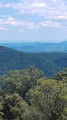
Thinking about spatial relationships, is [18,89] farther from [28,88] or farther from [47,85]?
[47,85]

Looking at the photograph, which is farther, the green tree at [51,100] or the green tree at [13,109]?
the green tree at [13,109]

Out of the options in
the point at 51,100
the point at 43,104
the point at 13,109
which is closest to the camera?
the point at 51,100

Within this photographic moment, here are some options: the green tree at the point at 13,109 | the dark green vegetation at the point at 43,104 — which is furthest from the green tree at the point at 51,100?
the green tree at the point at 13,109

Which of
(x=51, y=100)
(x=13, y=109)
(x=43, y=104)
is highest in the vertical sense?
(x=51, y=100)

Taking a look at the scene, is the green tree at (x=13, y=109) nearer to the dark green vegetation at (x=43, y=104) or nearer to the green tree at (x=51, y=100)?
the dark green vegetation at (x=43, y=104)

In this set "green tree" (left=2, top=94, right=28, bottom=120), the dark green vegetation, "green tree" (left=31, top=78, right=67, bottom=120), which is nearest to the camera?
"green tree" (left=31, top=78, right=67, bottom=120)

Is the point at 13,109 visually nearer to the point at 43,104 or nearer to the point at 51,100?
the point at 43,104

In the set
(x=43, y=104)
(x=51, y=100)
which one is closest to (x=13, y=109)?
(x=43, y=104)

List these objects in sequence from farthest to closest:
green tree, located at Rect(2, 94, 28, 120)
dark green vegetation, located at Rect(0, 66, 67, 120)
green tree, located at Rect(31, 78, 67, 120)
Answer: green tree, located at Rect(2, 94, 28, 120)
dark green vegetation, located at Rect(0, 66, 67, 120)
green tree, located at Rect(31, 78, 67, 120)

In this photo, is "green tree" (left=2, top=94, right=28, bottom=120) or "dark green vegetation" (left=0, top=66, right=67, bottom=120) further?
"green tree" (left=2, top=94, right=28, bottom=120)

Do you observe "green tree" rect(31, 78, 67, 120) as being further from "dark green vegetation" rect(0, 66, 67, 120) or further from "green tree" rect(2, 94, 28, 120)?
"green tree" rect(2, 94, 28, 120)

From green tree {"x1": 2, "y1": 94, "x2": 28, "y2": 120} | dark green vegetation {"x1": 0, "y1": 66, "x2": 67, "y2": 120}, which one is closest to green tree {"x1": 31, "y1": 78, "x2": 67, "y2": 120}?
dark green vegetation {"x1": 0, "y1": 66, "x2": 67, "y2": 120}

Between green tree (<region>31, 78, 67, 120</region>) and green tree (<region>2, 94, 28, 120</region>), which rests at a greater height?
green tree (<region>31, 78, 67, 120</region>)
